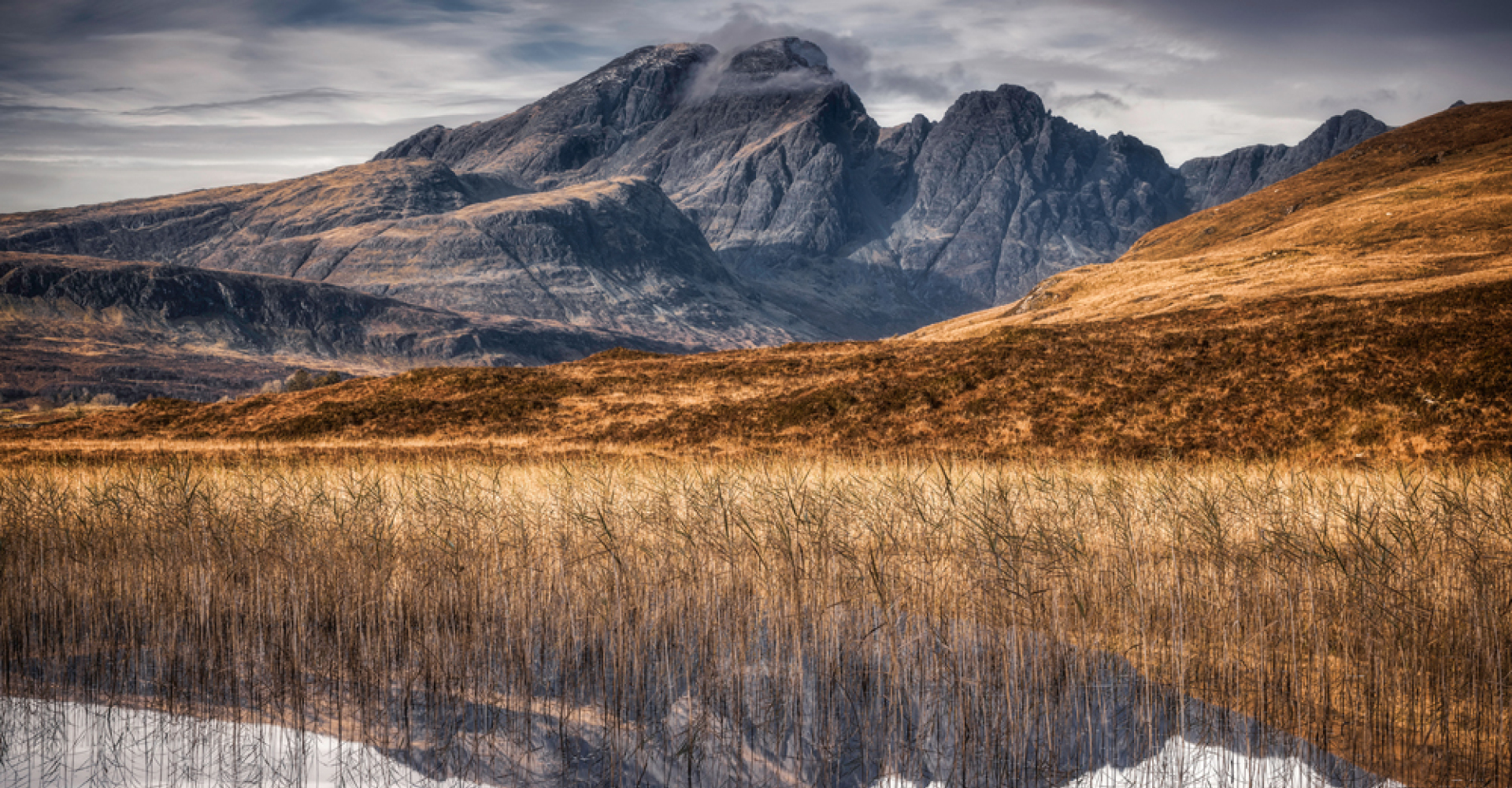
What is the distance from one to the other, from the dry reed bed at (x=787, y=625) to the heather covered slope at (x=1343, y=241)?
32.2 metres

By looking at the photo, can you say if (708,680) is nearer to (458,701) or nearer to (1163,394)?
(458,701)

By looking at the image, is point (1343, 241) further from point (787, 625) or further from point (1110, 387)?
point (787, 625)

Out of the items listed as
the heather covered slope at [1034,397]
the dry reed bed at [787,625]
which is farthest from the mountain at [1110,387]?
the dry reed bed at [787,625]

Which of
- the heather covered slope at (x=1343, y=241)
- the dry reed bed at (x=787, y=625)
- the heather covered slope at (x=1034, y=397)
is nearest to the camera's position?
the dry reed bed at (x=787, y=625)

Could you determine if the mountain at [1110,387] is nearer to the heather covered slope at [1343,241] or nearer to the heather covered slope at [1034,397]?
the heather covered slope at [1034,397]

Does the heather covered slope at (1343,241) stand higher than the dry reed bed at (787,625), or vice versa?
the heather covered slope at (1343,241)

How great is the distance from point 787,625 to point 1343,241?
282 ft

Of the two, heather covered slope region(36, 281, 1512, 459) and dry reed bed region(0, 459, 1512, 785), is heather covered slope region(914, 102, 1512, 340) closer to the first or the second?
heather covered slope region(36, 281, 1512, 459)

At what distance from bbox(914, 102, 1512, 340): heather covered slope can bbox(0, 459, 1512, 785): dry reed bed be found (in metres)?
32.2

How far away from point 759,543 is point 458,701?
4.22 metres

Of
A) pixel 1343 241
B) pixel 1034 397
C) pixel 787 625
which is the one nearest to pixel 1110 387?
pixel 1034 397

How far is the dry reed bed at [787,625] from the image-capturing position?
8.63 meters

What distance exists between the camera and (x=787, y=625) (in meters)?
10.4

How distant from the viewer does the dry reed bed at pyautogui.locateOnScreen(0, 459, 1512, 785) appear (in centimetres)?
863
